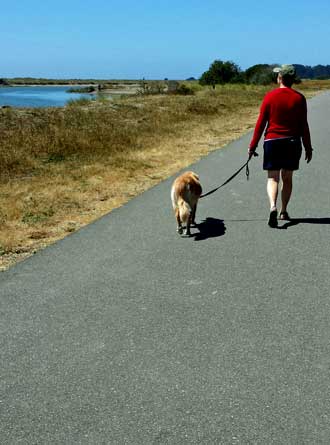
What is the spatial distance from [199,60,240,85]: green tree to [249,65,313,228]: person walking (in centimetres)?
6978

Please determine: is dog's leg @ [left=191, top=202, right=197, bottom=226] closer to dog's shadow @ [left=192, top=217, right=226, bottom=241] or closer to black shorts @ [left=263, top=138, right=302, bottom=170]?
dog's shadow @ [left=192, top=217, right=226, bottom=241]

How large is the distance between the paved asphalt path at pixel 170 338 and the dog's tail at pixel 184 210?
30 centimetres

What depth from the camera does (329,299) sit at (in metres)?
4.38

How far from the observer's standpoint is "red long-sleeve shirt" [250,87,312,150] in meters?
6.21

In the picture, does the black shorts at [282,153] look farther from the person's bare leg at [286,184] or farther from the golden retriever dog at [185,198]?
the golden retriever dog at [185,198]

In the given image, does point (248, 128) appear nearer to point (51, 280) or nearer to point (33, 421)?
point (51, 280)

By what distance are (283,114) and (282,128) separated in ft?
0.61

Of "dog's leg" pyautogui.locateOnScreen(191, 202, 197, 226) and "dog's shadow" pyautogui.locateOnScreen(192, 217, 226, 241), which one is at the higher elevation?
"dog's leg" pyautogui.locateOnScreen(191, 202, 197, 226)

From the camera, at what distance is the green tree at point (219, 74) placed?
74250mm

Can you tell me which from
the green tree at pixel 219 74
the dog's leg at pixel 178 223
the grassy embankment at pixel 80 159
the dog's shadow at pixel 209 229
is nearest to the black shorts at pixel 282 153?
the dog's shadow at pixel 209 229

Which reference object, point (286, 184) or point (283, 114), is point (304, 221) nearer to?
point (286, 184)

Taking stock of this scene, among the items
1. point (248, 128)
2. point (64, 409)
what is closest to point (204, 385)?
point (64, 409)

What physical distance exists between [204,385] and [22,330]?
5.43 ft

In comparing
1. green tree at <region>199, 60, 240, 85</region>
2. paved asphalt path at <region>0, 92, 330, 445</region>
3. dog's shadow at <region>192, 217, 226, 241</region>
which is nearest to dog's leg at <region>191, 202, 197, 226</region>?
dog's shadow at <region>192, 217, 226, 241</region>
